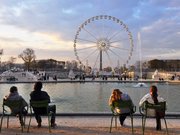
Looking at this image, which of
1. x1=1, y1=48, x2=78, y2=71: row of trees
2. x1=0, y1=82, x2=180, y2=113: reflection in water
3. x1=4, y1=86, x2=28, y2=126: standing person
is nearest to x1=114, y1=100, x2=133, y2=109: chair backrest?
x1=4, y1=86, x2=28, y2=126: standing person

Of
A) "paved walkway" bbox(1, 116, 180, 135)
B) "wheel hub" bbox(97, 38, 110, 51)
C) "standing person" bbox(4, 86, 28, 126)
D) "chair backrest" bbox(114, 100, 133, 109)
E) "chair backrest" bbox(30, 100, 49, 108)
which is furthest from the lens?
"wheel hub" bbox(97, 38, 110, 51)

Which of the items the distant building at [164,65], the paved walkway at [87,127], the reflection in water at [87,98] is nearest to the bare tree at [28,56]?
the distant building at [164,65]

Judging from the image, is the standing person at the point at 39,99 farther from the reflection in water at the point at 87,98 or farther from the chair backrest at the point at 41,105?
the reflection in water at the point at 87,98

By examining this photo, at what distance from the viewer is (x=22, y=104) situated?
11109mm

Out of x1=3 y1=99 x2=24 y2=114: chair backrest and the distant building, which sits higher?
the distant building

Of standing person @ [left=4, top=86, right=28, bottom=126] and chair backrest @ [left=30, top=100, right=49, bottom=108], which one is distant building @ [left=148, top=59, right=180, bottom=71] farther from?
chair backrest @ [left=30, top=100, right=49, bottom=108]

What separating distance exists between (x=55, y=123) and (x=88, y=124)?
40.9 inches

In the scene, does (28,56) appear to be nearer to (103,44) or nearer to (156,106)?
(103,44)

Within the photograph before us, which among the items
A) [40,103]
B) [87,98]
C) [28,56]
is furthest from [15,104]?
[28,56]

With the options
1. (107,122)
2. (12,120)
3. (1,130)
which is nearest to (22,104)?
(1,130)

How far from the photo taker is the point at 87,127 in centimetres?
1137

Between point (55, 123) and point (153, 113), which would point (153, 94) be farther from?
point (55, 123)

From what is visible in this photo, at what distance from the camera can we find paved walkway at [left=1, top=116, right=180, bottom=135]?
10445 mm

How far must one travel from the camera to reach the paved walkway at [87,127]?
10445 millimetres
